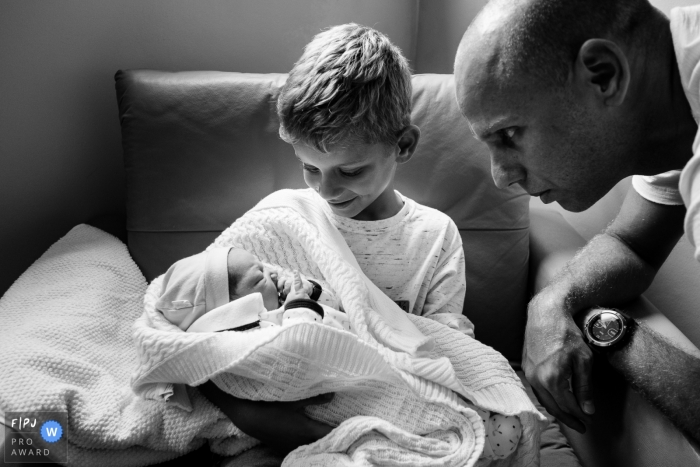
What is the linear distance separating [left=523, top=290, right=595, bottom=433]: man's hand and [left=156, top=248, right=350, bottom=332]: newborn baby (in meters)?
0.42

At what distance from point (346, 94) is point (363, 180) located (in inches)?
7.6

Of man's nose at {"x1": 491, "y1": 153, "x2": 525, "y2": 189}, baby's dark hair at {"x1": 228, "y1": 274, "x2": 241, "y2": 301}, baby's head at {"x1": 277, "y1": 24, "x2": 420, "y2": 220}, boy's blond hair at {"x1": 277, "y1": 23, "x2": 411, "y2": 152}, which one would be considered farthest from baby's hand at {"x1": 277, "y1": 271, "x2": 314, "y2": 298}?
man's nose at {"x1": 491, "y1": 153, "x2": 525, "y2": 189}

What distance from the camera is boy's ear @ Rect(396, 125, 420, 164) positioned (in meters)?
1.49

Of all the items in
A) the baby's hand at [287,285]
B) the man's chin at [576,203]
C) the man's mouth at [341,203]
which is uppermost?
the man's chin at [576,203]

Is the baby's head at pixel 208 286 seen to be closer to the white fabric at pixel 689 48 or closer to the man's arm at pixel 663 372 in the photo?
the man's arm at pixel 663 372

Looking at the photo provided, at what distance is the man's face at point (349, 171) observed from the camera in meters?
1.38

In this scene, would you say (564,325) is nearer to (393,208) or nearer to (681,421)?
(681,421)

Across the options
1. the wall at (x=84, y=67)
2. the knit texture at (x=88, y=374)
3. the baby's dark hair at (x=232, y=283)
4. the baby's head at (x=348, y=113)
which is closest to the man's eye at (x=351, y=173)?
the baby's head at (x=348, y=113)

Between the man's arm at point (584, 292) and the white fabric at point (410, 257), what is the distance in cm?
23

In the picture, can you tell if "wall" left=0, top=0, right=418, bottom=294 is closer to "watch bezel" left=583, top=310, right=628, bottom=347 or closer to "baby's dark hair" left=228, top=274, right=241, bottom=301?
"baby's dark hair" left=228, top=274, right=241, bottom=301

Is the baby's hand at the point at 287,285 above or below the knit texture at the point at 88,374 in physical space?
above

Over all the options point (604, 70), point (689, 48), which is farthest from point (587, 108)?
point (689, 48)

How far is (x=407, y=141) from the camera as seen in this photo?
4.92ft

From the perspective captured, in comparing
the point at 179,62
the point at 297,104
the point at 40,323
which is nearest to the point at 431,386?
the point at 297,104
